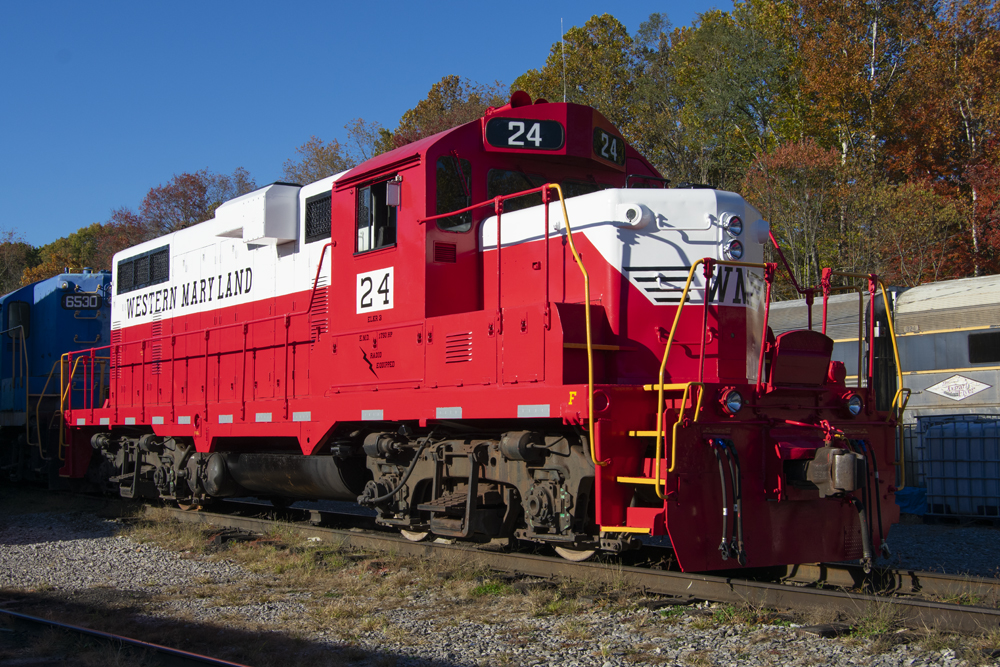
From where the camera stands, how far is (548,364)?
232 inches

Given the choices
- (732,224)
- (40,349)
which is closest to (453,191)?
(732,224)

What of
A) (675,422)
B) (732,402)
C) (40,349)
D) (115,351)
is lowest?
(675,422)

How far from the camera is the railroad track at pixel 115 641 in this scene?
4522 millimetres

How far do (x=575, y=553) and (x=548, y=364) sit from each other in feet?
5.47

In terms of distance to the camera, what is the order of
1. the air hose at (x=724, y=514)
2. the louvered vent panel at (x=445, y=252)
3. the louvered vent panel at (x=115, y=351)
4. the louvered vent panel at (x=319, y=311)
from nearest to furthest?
1. the air hose at (x=724, y=514)
2. the louvered vent panel at (x=445, y=252)
3. the louvered vent panel at (x=319, y=311)
4. the louvered vent panel at (x=115, y=351)

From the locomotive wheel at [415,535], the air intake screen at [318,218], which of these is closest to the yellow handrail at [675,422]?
the locomotive wheel at [415,535]

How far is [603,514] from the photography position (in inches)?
219

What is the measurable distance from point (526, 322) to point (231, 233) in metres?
5.02

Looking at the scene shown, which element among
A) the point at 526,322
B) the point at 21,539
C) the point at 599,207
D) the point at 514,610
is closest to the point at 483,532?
the point at 514,610

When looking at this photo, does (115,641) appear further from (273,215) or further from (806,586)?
(273,215)

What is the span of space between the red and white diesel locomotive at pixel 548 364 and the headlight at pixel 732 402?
13 mm

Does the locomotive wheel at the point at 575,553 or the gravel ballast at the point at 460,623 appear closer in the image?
the gravel ballast at the point at 460,623

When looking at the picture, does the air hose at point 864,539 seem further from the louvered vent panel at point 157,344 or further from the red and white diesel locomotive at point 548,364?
the louvered vent panel at point 157,344

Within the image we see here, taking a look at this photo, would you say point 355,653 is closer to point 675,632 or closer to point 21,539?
point 675,632
